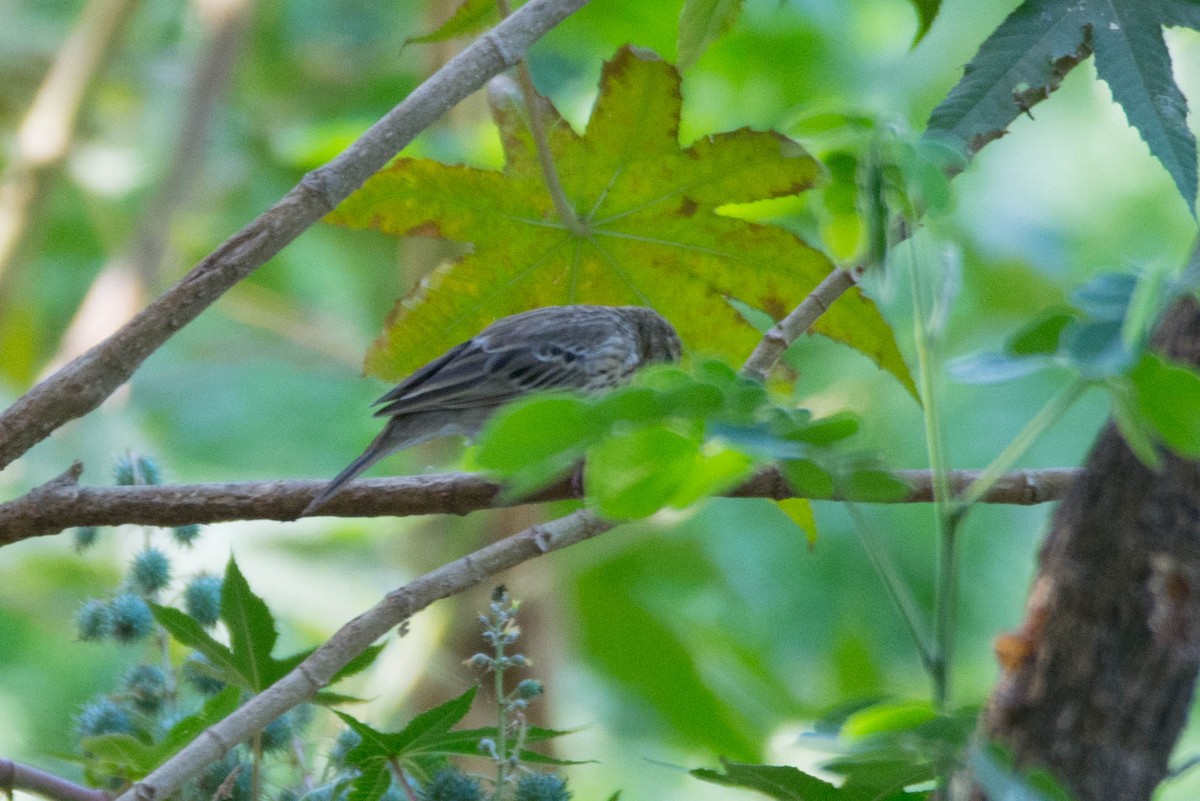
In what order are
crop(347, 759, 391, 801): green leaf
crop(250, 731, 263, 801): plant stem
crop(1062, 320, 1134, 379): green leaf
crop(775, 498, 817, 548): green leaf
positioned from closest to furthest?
crop(1062, 320, 1134, 379): green leaf, crop(250, 731, 263, 801): plant stem, crop(347, 759, 391, 801): green leaf, crop(775, 498, 817, 548): green leaf

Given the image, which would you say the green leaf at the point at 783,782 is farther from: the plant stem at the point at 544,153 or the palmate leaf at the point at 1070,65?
the plant stem at the point at 544,153

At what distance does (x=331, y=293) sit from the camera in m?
8.91

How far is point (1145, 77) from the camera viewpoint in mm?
2549

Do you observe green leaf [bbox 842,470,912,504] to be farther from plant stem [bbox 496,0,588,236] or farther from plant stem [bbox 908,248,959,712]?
plant stem [bbox 496,0,588,236]

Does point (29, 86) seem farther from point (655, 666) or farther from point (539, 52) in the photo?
point (655, 666)

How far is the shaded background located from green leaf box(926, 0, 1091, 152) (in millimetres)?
1801

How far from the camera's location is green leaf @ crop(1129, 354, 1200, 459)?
1.16m

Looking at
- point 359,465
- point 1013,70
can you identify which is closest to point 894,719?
point 1013,70

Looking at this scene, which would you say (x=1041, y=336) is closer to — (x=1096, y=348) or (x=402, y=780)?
(x=1096, y=348)

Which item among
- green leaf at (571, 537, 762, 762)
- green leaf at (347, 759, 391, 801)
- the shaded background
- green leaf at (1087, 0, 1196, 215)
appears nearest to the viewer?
green leaf at (347, 759, 391, 801)

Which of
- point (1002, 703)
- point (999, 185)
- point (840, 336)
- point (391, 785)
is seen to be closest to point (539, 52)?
point (999, 185)

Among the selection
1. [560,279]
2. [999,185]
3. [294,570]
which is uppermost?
[999,185]

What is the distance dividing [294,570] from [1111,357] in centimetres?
601

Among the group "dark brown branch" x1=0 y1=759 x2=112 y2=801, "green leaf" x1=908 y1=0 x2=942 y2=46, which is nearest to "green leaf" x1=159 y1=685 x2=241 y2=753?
→ "dark brown branch" x1=0 y1=759 x2=112 y2=801
